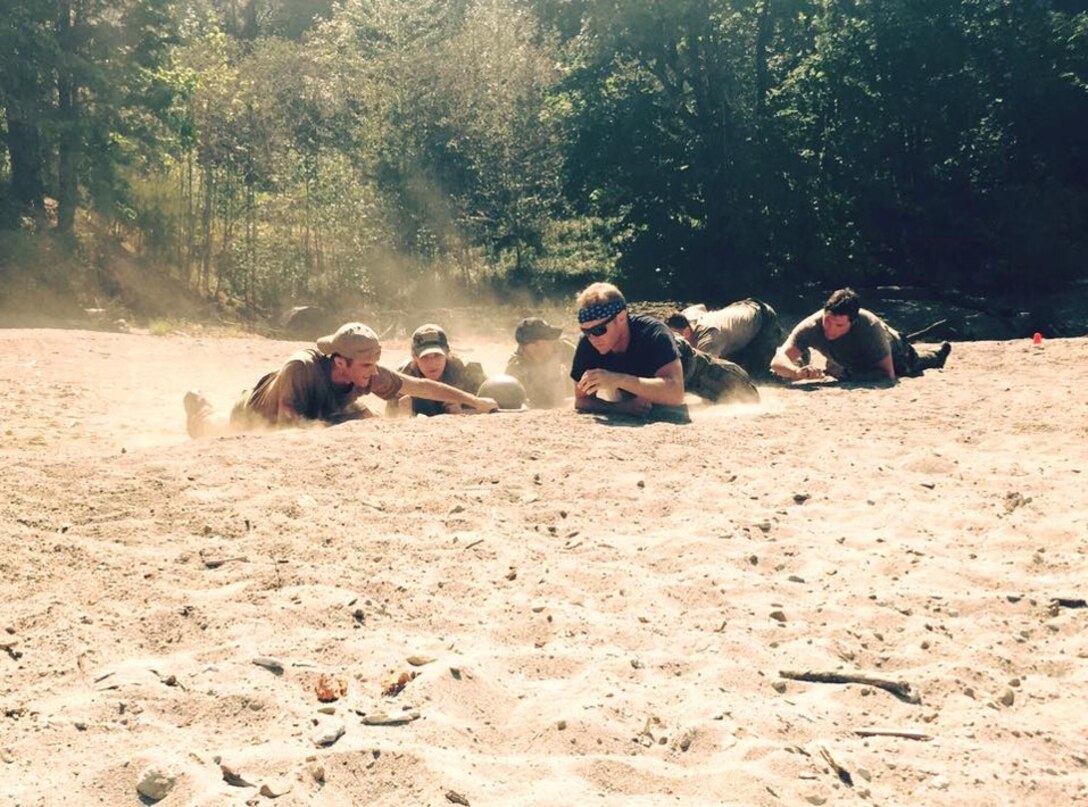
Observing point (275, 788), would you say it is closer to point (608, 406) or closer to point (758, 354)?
point (608, 406)

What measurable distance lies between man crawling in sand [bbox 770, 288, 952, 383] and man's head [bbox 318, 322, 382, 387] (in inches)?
147

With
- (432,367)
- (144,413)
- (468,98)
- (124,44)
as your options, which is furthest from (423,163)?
(432,367)

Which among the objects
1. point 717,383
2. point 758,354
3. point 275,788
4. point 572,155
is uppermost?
point 572,155

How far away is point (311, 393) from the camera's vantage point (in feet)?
26.5

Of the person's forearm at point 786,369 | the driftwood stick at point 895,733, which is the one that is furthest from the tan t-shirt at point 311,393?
the driftwood stick at point 895,733

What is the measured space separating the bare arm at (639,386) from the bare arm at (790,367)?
2131 mm

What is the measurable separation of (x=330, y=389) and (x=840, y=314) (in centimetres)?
414

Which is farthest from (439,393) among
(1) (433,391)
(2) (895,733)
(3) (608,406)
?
(2) (895,733)

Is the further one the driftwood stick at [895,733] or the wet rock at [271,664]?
the wet rock at [271,664]

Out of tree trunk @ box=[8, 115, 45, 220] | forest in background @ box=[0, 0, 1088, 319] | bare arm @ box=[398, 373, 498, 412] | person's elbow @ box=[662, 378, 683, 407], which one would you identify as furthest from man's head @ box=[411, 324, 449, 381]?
tree trunk @ box=[8, 115, 45, 220]

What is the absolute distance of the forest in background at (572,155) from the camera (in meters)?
21.0

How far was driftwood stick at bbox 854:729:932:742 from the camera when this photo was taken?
3645mm

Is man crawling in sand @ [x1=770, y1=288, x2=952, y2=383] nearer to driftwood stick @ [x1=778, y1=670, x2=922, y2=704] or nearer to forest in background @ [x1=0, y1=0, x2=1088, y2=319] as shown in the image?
driftwood stick @ [x1=778, y1=670, x2=922, y2=704]

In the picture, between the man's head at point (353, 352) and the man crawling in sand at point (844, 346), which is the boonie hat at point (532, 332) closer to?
the man's head at point (353, 352)
